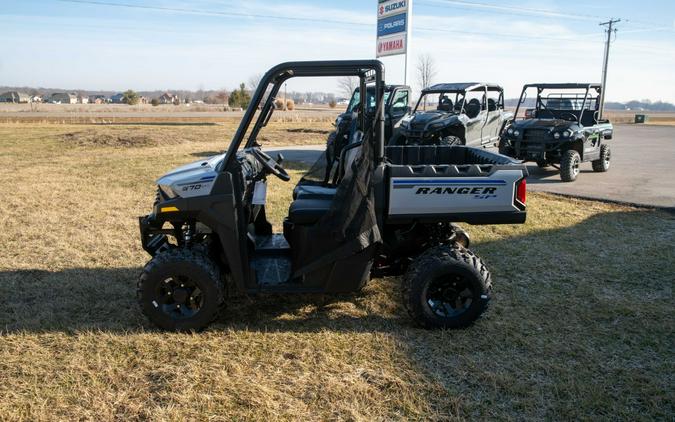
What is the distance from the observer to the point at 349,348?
137 inches

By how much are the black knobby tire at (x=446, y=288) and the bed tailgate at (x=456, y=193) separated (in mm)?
290

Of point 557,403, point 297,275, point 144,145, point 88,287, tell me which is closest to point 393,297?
point 297,275

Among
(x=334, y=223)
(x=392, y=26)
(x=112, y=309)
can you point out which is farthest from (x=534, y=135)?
(x=392, y=26)

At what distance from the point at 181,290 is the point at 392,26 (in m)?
17.3

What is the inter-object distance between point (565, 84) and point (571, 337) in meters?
8.98

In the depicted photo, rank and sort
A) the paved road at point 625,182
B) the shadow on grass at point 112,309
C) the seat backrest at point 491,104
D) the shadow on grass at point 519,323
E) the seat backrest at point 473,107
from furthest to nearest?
the seat backrest at point 491,104
the seat backrest at point 473,107
the paved road at point 625,182
the shadow on grass at point 112,309
the shadow on grass at point 519,323

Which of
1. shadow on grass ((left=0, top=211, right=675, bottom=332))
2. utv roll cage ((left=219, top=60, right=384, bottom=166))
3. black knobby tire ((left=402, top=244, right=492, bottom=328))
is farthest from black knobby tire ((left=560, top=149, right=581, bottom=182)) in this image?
utv roll cage ((left=219, top=60, right=384, bottom=166))

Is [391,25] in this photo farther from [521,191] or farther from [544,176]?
[521,191]

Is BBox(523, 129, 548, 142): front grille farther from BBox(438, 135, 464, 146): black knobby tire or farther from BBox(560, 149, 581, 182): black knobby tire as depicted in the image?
BBox(438, 135, 464, 146): black knobby tire

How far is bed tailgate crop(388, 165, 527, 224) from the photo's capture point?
3.58 m

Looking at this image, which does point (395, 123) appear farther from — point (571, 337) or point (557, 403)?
point (557, 403)

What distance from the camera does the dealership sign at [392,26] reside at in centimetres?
1820

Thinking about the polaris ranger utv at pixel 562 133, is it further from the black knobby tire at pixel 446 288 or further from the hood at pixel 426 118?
the black knobby tire at pixel 446 288

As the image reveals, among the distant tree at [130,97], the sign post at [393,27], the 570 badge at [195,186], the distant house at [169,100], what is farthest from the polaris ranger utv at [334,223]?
the distant house at [169,100]
